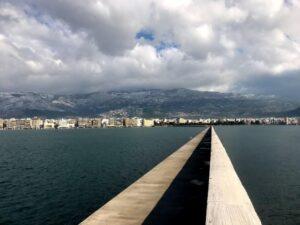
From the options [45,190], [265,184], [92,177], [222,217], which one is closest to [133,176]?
[92,177]

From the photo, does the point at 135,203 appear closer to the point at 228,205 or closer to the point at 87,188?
the point at 228,205

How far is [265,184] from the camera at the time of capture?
47.4 meters

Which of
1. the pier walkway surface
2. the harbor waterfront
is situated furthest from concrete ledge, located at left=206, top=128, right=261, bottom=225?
the harbor waterfront

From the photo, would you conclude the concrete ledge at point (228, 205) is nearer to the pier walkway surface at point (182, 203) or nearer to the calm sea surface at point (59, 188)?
the pier walkway surface at point (182, 203)

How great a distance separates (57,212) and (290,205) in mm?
21864

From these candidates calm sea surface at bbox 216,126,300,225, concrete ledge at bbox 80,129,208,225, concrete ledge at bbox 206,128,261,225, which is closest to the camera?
concrete ledge at bbox 206,128,261,225

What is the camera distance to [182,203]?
1192 inches

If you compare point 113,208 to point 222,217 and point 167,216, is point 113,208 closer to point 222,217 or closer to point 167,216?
point 167,216

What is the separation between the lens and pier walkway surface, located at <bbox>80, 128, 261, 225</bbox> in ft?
65.6

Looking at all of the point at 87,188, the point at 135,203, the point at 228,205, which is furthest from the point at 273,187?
the point at 228,205

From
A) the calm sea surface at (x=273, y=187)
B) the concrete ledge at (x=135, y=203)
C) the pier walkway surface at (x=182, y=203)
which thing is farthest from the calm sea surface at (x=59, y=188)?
the calm sea surface at (x=273, y=187)

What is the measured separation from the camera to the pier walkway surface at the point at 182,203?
65.6 ft

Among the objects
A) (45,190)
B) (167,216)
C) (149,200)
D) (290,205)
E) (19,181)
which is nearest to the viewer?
(167,216)

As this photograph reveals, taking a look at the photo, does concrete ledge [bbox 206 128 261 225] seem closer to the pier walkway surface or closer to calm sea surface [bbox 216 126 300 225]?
the pier walkway surface
